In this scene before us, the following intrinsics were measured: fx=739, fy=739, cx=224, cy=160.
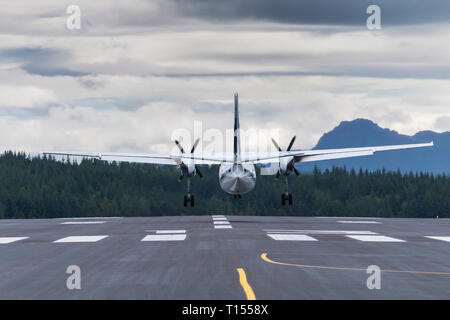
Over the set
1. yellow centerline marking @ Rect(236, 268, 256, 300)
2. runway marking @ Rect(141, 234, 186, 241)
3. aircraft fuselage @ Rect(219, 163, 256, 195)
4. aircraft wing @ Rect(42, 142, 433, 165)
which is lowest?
yellow centerline marking @ Rect(236, 268, 256, 300)

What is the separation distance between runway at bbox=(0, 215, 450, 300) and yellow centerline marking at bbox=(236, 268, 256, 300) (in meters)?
0.03

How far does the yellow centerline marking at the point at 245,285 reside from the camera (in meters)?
15.7

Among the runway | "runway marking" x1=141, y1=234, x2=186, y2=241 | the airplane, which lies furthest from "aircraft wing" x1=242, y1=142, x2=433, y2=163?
the runway

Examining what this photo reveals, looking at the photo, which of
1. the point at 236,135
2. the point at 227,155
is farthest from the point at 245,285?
the point at 236,135

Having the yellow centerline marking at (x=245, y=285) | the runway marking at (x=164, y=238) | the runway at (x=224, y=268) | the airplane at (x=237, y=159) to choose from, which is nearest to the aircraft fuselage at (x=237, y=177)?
the airplane at (x=237, y=159)

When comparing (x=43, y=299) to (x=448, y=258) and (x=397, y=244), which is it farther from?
(x=397, y=244)

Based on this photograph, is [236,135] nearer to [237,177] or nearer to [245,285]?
[237,177]

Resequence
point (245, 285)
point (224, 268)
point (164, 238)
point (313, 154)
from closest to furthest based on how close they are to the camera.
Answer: point (245, 285) < point (224, 268) < point (164, 238) < point (313, 154)

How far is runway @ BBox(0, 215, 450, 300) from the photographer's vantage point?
650 inches

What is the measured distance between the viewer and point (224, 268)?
21203 millimetres

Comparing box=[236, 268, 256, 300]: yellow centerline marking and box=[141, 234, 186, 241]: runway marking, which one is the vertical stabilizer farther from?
box=[236, 268, 256, 300]: yellow centerline marking

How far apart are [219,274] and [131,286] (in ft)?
9.96

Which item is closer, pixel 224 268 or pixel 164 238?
pixel 224 268

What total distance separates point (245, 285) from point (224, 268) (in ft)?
12.6
